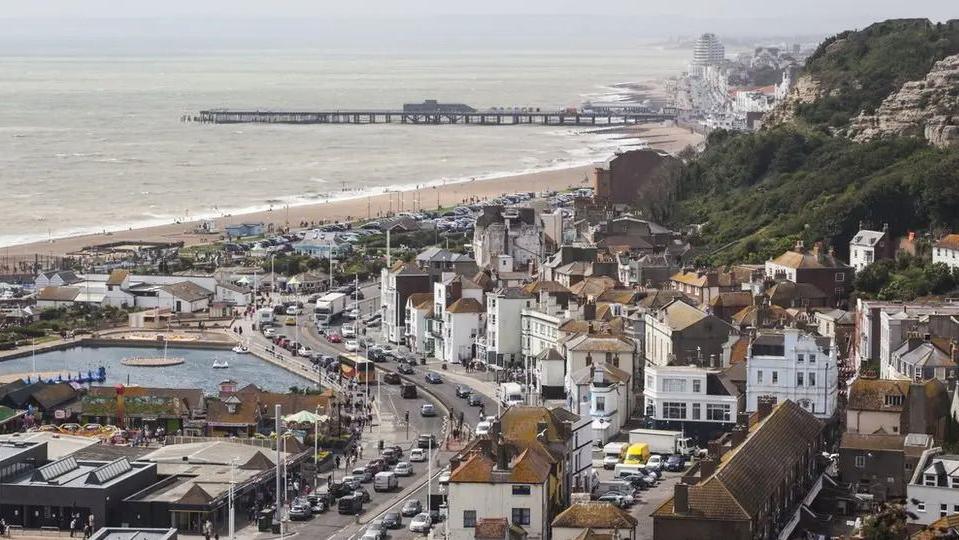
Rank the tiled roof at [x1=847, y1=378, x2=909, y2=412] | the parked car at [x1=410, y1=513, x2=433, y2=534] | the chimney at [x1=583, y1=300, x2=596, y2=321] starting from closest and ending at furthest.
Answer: the parked car at [x1=410, y1=513, x2=433, y2=534], the tiled roof at [x1=847, y1=378, x2=909, y2=412], the chimney at [x1=583, y1=300, x2=596, y2=321]

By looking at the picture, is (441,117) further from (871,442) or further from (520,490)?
(520,490)

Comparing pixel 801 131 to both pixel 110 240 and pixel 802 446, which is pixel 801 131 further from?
pixel 802 446

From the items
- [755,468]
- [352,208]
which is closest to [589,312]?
[755,468]

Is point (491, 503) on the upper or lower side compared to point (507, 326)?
upper

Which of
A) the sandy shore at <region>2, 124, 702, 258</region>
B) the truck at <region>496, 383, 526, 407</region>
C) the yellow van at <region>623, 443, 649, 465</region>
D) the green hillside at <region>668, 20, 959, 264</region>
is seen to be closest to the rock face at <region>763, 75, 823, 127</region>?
the green hillside at <region>668, 20, 959, 264</region>

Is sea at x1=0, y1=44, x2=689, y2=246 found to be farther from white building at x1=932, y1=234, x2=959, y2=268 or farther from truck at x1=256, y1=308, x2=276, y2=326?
white building at x1=932, y1=234, x2=959, y2=268
